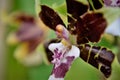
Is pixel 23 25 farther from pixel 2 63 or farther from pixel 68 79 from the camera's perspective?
pixel 68 79

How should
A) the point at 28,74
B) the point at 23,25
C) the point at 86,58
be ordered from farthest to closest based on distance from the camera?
the point at 23,25 → the point at 28,74 → the point at 86,58

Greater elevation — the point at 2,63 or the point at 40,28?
the point at 40,28

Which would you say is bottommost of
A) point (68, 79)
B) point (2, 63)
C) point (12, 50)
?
point (2, 63)

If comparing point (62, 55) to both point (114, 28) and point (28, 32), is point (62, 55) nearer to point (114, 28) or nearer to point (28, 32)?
point (114, 28)

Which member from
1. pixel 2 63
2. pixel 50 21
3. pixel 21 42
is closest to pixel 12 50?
pixel 21 42

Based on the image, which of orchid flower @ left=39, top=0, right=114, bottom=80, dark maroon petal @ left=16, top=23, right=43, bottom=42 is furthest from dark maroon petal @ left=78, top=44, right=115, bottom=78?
dark maroon petal @ left=16, top=23, right=43, bottom=42

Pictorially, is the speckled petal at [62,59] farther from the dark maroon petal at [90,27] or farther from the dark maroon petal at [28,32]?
Answer: the dark maroon petal at [28,32]
